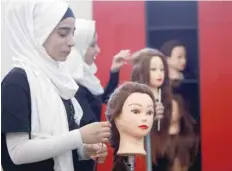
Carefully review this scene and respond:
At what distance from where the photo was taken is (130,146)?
106cm

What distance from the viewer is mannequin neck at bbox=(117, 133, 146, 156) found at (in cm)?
106

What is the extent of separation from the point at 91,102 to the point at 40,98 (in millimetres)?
461

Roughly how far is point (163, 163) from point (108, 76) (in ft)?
1.33

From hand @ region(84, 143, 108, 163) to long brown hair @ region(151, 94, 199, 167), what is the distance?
39 cm

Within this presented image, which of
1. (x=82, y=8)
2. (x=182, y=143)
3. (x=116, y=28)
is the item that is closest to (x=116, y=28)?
(x=116, y=28)

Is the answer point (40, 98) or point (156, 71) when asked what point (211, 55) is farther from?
point (40, 98)

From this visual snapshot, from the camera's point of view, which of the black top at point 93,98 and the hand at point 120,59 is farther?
the hand at point 120,59

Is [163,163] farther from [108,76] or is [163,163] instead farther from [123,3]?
[123,3]

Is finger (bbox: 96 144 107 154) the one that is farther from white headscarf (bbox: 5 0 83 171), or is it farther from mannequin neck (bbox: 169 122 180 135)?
mannequin neck (bbox: 169 122 180 135)

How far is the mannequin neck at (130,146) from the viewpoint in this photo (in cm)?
106

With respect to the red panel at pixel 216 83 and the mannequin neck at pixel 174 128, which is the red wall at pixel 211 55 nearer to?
the red panel at pixel 216 83

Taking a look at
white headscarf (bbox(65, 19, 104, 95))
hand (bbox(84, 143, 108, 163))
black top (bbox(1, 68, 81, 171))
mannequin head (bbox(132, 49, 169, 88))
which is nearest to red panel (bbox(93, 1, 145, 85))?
white headscarf (bbox(65, 19, 104, 95))

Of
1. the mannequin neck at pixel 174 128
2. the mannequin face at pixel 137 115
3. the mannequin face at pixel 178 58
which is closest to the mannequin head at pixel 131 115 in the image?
the mannequin face at pixel 137 115

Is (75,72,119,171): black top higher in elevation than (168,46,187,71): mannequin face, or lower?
lower
